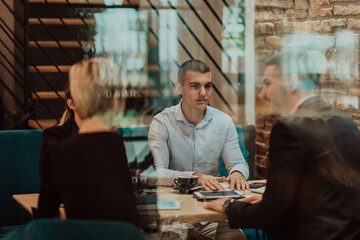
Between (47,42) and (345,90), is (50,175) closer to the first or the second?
(345,90)

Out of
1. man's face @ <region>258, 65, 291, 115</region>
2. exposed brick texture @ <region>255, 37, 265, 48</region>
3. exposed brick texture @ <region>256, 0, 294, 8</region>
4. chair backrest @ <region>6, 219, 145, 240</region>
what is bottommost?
chair backrest @ <region>6, 219, 145, 240</region>

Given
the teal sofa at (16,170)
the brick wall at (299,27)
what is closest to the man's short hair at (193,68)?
the brick wall at (299,27)

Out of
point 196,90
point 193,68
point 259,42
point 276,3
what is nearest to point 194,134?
point 196,90

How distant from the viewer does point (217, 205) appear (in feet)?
5.91

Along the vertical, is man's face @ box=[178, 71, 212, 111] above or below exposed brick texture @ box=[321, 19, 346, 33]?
below

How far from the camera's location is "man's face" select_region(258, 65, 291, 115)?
1.57m

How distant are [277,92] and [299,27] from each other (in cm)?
149

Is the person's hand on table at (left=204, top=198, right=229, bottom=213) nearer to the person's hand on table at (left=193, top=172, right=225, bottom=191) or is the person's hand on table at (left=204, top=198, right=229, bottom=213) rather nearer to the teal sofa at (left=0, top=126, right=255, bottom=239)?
the person's hand on table at (left=193, top=172, right=225, bottom=191)

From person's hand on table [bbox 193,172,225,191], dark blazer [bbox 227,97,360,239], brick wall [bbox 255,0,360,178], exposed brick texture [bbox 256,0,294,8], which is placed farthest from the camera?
exposed brick texture [bbox 256,0,294,8]

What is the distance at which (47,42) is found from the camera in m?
4.10

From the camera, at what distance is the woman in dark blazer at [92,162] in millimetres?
1353

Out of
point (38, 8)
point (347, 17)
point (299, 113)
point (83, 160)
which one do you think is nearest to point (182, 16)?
point (347, 17)

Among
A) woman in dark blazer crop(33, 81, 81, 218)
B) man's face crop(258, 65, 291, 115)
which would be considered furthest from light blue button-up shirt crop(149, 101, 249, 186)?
man's face crop(258, 65, 291, 115)

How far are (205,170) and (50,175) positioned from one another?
1320 mm
